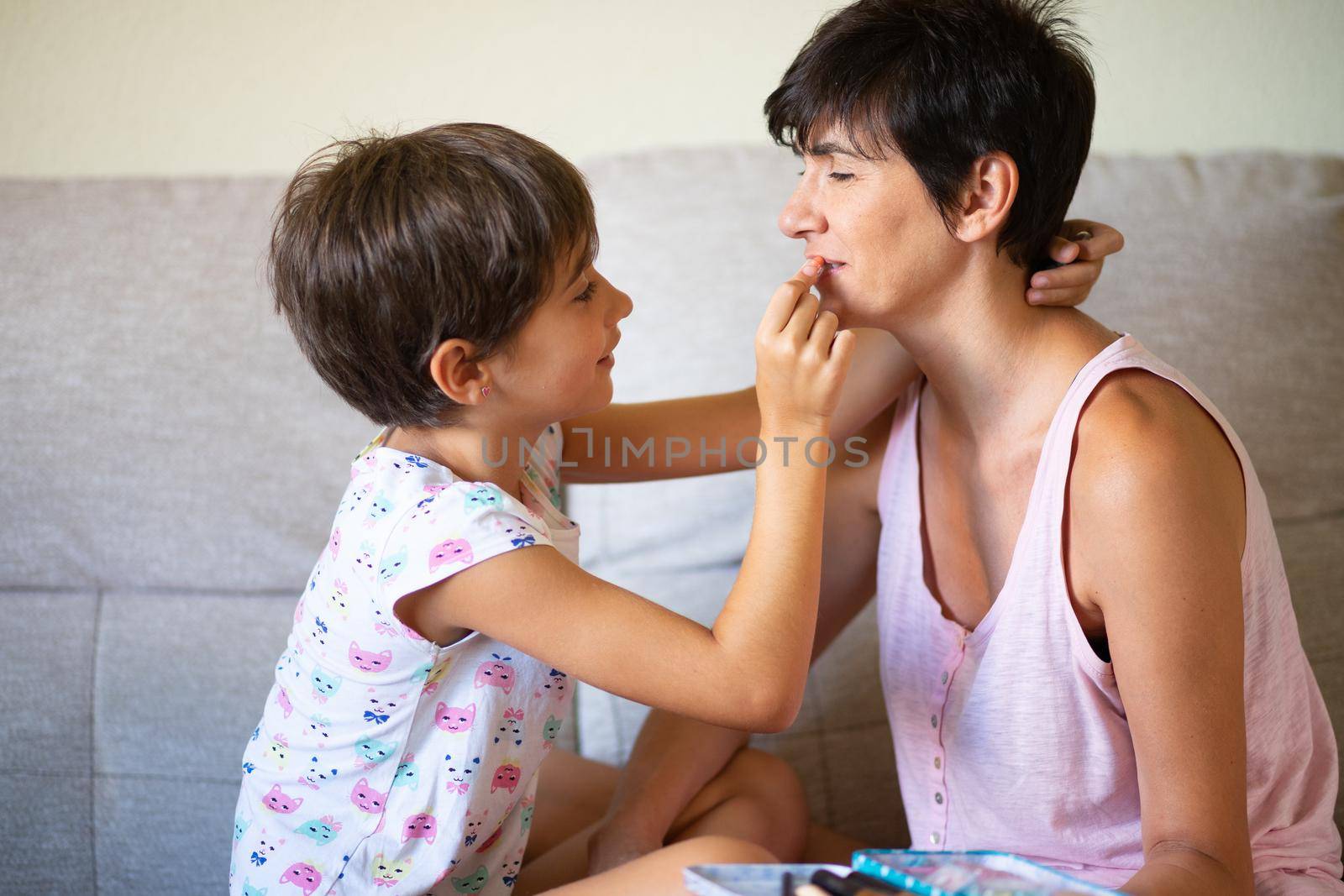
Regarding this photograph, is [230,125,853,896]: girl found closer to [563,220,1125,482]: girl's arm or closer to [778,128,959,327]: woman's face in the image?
[778,128,959,327]: woman's face

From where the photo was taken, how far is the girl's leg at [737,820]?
1.23 metres

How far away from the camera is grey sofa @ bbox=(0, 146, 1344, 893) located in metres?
1.43

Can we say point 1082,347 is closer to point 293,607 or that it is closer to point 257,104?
point 293,607

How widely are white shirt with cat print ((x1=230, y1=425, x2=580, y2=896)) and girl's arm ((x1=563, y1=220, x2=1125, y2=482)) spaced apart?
0.26m

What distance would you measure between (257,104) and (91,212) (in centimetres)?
37

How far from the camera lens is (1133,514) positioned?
3.16ft

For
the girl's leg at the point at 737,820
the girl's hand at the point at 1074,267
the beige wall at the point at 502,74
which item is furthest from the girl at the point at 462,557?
the beige wall at the point at 502,74

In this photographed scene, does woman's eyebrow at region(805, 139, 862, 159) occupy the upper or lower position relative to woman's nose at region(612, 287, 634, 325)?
upper

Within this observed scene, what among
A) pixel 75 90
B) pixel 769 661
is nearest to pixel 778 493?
pixel 769 661

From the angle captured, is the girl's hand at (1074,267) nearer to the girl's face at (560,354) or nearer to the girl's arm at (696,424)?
the girl's arm at (696,424)

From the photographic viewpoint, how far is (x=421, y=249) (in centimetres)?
95

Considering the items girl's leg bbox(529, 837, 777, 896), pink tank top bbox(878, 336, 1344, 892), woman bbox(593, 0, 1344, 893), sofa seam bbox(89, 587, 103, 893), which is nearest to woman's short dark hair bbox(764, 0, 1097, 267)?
woman bbox(593, 0, 1344, 893)

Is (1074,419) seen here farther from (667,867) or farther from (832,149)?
(667,867)

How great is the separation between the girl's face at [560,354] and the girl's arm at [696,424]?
9.9 inches
